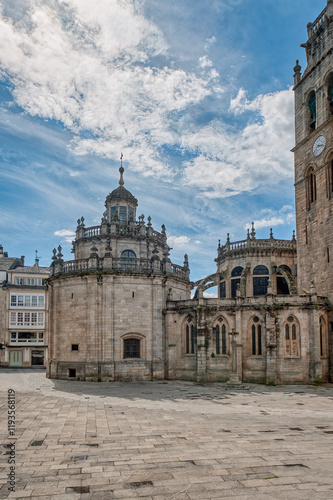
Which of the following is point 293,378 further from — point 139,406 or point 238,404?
point 139,406

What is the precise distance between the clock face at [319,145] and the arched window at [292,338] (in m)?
13.8

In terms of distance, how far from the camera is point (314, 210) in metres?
33.6

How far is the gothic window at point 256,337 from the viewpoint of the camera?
3031 cm

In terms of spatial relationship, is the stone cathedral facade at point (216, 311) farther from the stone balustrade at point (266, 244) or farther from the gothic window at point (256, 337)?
the stone balustrade at point (266, 244)

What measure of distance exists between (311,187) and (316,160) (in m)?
2.38

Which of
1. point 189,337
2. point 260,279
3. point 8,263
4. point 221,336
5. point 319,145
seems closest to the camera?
point 221,336


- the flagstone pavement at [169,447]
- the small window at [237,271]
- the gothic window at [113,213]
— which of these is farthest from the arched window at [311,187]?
the gothic window at [113,213]

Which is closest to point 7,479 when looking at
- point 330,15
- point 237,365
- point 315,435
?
Answer: point 315,435

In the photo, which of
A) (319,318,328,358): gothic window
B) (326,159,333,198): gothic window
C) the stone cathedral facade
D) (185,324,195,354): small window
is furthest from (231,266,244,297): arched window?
(326,159,333,198): gothic window

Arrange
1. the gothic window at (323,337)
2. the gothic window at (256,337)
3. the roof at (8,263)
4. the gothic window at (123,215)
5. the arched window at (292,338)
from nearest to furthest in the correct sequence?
the arched window at (292,338) → the gothic window at (323,337) → the gothic window at (256,337) → the gothic window at (123,215) → the roof at (8,263)

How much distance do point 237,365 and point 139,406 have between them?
11470 millimetres

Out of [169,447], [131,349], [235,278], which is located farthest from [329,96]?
[169,447]

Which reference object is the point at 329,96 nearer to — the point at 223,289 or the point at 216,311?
the point at 216,311

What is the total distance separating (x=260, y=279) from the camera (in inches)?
1654
